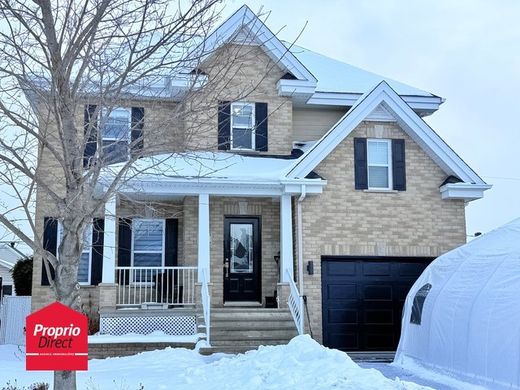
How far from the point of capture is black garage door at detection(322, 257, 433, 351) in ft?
49.6

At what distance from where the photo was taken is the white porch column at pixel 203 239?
46.9 feet

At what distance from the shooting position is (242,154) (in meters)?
16.7

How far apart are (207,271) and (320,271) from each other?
2756mm

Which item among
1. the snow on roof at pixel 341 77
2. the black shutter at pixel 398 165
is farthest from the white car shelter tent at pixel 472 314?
the snow on roof at pixel 341 77

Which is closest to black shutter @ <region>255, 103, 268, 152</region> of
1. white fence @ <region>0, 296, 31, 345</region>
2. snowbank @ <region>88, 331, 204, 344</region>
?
snowbank @ <region>88, 331, 204, 344</region>

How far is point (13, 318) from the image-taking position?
18.9 meters

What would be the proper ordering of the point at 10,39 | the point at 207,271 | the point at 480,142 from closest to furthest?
1. the point at 10,39
2. the point at 207,271
3. the point at 480,142

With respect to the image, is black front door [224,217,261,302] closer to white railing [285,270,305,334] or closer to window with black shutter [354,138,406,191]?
white railing [285,270,305,334]

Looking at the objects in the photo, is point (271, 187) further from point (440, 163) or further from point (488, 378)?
point (488, 378)

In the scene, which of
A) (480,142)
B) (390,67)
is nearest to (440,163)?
(390,67)

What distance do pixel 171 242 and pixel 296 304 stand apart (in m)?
3.93

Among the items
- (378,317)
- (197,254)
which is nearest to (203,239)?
(197,254)

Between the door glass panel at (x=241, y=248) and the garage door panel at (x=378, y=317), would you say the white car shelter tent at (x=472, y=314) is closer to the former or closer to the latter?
the garage door panel at (x=378, y=317)

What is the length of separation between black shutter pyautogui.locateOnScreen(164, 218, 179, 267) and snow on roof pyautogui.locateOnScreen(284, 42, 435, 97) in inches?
223
